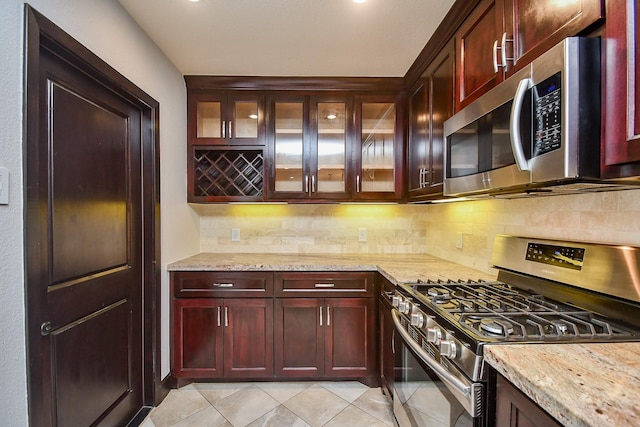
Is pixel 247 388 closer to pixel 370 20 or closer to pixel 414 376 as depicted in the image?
pixel 414 376

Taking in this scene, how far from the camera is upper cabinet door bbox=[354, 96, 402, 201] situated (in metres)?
2.47

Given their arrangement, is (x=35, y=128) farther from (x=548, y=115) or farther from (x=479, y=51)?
(x=479, y=51)

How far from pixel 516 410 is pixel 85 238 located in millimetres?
1837

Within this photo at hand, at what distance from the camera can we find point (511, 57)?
3.79ft

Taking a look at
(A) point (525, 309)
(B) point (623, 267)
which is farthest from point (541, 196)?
(A) point (525, 309)

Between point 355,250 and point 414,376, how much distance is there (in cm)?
147

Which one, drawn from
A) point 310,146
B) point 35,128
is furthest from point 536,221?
point 35,128

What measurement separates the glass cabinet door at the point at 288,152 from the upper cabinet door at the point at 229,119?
0.15m

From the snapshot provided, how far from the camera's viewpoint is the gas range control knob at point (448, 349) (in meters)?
0.98

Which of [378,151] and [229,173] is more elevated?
[378,151]

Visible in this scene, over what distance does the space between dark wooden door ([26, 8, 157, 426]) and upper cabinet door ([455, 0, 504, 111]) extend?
5.88ft

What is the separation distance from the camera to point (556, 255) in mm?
1290

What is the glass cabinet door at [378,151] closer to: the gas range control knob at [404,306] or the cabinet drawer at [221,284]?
the cabinet drawer at [221,284]

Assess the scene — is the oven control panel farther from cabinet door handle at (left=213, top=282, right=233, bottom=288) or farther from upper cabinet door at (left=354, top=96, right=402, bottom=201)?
cabinet door handle at (left=213, top=282, right=233, bottom=288)
